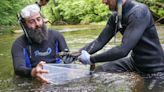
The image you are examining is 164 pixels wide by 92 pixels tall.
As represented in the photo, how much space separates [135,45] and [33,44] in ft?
4.93

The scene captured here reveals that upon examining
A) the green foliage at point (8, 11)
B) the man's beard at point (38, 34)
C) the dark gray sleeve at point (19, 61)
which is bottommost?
the green foliage at point (8, 11)

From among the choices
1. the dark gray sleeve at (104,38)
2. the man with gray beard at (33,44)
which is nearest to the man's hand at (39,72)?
the man with gray beard at (33,44)

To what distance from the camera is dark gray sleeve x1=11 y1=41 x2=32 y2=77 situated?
5158mm

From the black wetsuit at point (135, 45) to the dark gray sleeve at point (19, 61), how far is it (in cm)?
97

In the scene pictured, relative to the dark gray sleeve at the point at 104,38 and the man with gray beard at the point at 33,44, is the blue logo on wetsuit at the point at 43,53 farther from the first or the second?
the dark gray sleeve at the point at 104,38

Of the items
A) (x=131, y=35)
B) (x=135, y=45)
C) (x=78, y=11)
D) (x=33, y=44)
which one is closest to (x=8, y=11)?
(x=78, y=11)

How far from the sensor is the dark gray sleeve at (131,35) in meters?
4.60

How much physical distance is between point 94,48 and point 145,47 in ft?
2.76

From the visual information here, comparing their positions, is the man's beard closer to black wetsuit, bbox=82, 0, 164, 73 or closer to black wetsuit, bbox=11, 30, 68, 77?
black wetsuit, bbox=11, 30, 68, 77

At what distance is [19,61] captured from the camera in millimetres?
5203

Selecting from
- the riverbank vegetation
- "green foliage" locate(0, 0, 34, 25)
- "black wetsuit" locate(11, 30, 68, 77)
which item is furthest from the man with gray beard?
the riverbank vegetation

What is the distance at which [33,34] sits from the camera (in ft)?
17.0

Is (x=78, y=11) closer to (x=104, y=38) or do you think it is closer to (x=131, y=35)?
(x=104, y=38)

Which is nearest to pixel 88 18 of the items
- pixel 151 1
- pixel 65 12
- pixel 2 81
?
pixel 65 12
